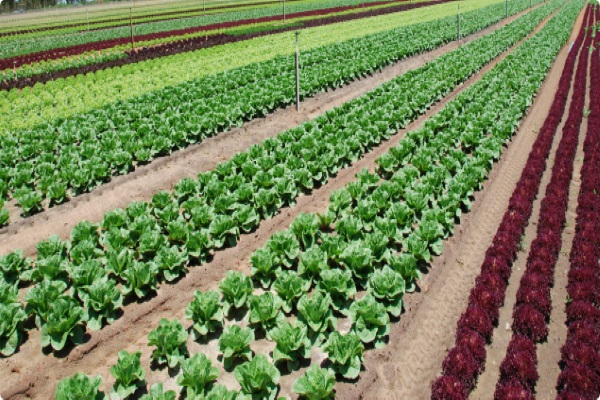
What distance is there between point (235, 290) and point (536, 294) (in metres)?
4.61

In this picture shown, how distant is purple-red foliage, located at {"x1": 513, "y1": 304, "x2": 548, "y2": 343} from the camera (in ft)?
20.5

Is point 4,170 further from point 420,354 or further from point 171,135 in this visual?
point 420,354

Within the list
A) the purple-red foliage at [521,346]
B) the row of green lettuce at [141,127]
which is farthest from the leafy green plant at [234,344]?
the row of green lettuce at [141,127]

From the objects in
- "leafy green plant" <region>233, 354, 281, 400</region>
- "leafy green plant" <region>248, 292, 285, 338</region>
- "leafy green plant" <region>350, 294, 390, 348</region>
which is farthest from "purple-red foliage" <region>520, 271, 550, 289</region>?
"leafy green plant" <region>233, 354, 281, 400</region>

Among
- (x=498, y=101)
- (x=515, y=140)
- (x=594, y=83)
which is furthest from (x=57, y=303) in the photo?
(x=594, y=83)

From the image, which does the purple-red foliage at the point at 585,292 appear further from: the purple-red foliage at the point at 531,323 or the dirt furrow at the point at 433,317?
the dirt furrow at the point at 433,317

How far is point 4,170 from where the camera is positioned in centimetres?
1118

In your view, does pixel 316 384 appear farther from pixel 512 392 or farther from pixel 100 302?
pixel 100 302

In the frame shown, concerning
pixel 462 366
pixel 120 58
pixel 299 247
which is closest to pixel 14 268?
pixel 299 247

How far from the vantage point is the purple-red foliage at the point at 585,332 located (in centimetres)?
594

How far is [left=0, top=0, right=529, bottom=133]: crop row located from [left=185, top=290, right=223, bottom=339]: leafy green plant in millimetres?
12010

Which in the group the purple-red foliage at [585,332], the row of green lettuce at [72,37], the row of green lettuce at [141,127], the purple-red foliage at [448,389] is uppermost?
the row of green lettuce at [72,37]

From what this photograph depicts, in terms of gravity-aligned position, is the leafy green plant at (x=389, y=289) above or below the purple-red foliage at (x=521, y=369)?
above

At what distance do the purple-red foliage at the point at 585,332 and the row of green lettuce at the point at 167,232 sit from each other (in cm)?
386
